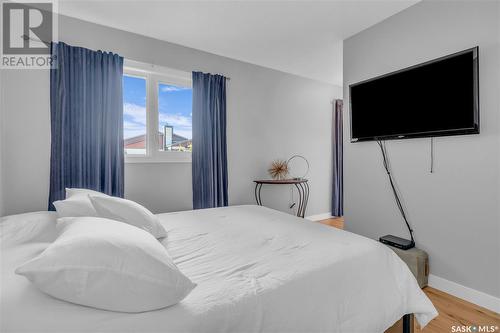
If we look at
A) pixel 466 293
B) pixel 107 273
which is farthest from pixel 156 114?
pixel 466 293

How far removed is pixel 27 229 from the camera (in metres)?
1.52

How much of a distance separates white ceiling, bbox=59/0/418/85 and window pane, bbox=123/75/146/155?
0.60 m

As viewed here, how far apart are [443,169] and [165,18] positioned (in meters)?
3.05

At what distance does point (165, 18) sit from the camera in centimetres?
267

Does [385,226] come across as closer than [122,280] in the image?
No

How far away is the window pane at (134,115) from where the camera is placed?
305 cm

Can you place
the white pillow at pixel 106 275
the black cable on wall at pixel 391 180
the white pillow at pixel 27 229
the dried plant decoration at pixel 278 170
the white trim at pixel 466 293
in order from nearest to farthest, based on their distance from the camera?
the white pillow at pixel 106 275 < the white pillow at pixel 27 229 < the white trim at pixel 466 293 < the black cable on wall at pixel 391 180 < the dried plant decoration at pixel 278 170

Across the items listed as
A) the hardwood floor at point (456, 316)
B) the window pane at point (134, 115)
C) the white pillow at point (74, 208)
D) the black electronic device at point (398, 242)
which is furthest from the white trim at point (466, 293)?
the window pane at point (134, 115)

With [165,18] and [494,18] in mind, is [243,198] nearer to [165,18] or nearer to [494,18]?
[165,18]

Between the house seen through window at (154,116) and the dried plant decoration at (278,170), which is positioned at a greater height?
the house seen through window at (154,116)

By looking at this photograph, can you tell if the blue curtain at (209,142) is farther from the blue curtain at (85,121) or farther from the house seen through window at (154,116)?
the blue curtain at (85,121)

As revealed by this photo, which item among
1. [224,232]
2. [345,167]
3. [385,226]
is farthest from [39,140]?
[385,226]

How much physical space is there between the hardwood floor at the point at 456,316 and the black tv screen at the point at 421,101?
54.1 inches

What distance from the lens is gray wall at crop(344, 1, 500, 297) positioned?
1947 millimetres
